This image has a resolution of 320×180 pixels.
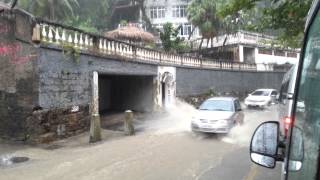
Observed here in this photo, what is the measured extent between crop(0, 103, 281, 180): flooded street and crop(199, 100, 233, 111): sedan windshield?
92cm

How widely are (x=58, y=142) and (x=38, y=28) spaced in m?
3.93

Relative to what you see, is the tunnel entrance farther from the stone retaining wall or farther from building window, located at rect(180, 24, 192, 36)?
building window, located at rect(180, 24, 192, 36)

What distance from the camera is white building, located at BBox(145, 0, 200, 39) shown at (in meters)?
61.9

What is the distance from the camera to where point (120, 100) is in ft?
95.8

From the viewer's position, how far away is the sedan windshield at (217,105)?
18.4m

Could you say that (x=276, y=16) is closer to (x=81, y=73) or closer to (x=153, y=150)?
(x=153, y=150)

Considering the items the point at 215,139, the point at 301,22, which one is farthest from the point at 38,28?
the point at 301,22

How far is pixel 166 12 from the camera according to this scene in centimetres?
6266

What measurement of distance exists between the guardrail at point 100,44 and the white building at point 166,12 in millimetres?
29899

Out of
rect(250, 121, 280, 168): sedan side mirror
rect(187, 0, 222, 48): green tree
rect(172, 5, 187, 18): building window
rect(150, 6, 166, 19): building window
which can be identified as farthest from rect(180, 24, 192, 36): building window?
rect(250, 121, 280, 168): sedan side mirror

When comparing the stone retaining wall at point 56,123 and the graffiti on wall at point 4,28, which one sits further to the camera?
the graffiti on wall at point 4,28

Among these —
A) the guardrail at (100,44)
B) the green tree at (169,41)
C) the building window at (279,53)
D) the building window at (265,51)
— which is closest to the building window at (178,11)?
the building window at (279,53)

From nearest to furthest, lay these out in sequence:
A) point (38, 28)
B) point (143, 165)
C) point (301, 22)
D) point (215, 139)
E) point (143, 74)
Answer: point (301, 22), point (143, 165), point (38, 28), point (215, 139), point (143, 74)

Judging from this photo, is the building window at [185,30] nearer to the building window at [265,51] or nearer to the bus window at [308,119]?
the building window at [265,51]
